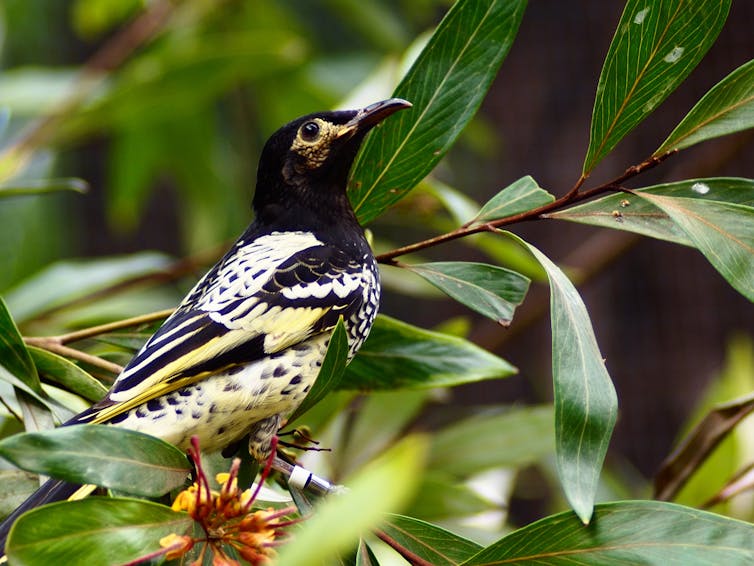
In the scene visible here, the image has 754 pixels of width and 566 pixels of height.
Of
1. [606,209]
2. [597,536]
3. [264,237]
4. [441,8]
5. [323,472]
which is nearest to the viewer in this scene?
[597,536]

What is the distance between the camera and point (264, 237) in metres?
1.46

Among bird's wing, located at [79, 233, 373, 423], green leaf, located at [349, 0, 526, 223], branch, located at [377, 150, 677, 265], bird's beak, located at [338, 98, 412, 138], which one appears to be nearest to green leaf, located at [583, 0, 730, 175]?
branch, located at [377, 150, 677, 265]

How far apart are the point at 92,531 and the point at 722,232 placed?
72 centimetres

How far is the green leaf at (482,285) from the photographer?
1212 mm

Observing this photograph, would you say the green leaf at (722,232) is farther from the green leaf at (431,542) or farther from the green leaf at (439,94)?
the green leaf at (431,542)

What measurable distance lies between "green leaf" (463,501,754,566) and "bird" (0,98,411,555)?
35 cm

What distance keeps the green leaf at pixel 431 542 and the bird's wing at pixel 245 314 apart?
0.28 meters

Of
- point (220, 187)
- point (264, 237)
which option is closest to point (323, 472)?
point (264, 237)

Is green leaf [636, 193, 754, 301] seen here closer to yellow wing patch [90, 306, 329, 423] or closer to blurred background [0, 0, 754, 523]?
yellow wing patch [90, 306, 329, 423]

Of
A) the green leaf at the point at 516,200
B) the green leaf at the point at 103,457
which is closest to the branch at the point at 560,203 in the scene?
the green leaf at the point at 516,200

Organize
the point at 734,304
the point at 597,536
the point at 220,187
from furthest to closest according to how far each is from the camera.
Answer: the point at 734,304, the point at 220,187, the point at 597,536

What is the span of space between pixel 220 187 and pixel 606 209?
2131mm

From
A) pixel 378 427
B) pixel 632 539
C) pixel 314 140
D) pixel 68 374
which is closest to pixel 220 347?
pixel 68 374

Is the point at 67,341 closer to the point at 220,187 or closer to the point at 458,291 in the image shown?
the point at 458,291
